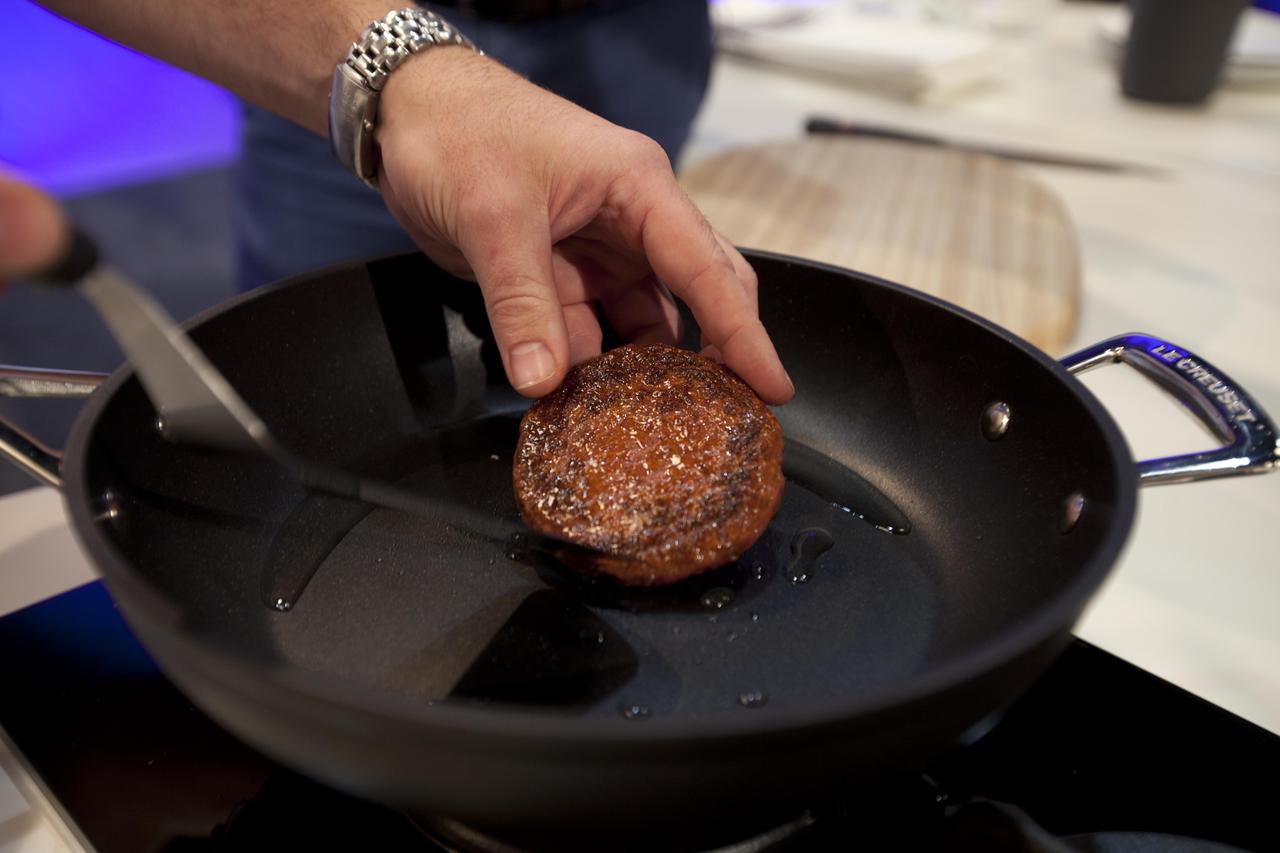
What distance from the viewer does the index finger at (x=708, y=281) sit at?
2.85 feet

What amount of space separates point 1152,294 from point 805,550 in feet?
3.10

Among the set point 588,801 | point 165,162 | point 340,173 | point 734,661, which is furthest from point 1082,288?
point 165,162

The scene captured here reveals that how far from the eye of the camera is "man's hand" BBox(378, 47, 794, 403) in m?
0.82

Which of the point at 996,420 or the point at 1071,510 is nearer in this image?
the point at 1071,510

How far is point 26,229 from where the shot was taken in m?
0.44

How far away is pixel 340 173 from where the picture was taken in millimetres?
1464

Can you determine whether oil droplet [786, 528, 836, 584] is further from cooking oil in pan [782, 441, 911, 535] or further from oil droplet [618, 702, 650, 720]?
oil droplet [618, 702, 650, 720]

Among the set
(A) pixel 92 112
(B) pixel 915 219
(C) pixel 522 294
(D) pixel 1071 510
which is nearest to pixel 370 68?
(C) pixel 522 294

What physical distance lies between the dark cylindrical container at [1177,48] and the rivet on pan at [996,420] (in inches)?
61.2

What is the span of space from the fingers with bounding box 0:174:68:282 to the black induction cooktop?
0.43 metres

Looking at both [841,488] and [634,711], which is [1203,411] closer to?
[841,488]

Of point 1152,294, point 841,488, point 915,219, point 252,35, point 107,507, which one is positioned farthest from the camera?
point 915,219

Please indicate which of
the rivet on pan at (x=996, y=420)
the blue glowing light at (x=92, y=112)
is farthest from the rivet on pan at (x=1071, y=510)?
the blue glowing light at (x=92, y=112)

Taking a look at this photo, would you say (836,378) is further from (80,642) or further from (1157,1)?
(1157,1)
